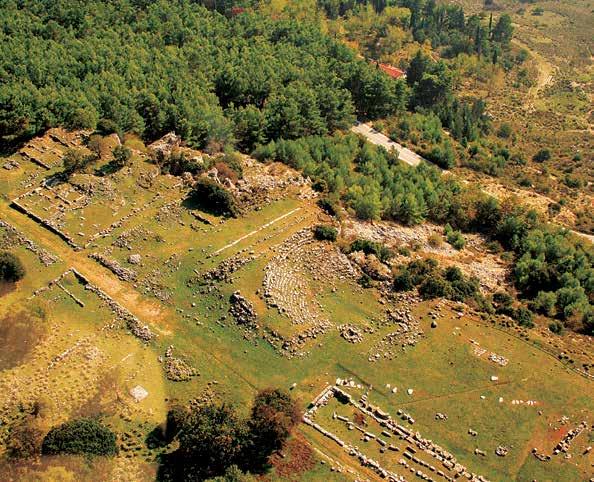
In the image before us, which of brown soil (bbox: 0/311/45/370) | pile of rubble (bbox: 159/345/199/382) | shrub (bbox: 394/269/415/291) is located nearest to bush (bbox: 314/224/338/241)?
shrub (bbox: 394/269/415/291)

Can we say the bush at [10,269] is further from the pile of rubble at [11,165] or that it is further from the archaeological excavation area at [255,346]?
the pile of rubble at [11,165]

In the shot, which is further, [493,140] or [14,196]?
[493,140]

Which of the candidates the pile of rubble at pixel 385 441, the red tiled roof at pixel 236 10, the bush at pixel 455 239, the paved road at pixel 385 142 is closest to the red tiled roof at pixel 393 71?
the paved road at pixel 385 142

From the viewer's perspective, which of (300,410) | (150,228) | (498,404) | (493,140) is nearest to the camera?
(300,410)

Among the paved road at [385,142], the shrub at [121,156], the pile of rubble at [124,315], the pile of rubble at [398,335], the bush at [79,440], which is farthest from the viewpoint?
the paved road at [385,142]

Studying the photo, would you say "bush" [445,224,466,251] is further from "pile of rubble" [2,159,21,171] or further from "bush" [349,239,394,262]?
"pile of rubble" [2,159,21,171]

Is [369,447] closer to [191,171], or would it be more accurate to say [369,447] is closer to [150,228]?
[150,228]

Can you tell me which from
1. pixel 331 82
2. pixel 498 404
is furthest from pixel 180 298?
pixel 331 82
